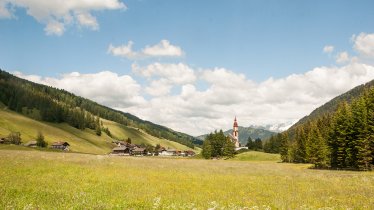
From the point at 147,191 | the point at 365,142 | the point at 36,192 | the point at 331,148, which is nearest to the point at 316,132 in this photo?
the point at 331,148

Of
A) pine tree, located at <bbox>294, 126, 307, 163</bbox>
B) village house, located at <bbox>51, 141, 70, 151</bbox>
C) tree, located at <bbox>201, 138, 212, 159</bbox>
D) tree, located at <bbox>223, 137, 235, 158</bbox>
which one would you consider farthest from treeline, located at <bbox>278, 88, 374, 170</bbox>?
village house, located at <bbox>51, 141, 70, 151</bbox>

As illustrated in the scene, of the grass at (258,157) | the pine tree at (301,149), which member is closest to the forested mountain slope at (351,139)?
the pine tree at (301,149)

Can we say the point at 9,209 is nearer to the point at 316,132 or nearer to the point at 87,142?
the point at 316,132

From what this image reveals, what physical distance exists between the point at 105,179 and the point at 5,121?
538 ft

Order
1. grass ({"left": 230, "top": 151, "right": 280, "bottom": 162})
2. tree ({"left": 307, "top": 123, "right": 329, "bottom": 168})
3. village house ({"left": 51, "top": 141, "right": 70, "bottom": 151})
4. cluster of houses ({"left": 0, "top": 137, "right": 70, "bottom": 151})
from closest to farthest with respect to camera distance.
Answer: tree ({"left": 307, "top": 123, "right": 329, "bottom": 168})
grass ({"left": 230, "top": 151, "right": 280, "bottom": 162})
cluster of houses ({"left": 0, "top": 137, "right": 70, "bottom": 151})
village house ({"left": 51, "top": 141, "right": 70, "bottom": 151})

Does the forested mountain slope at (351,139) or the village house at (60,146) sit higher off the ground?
the forested mountain slope at (351,139)

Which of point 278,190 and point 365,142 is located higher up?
point 365,142

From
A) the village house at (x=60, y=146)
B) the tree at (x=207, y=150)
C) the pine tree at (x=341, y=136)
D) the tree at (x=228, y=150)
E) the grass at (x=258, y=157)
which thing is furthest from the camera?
the village house at (x=60, y=146)

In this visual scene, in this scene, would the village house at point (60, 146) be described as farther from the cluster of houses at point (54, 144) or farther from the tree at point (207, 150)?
the tree at point (207, 150)

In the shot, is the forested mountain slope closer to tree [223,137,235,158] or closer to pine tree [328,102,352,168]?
pine tree [328,102,352,168]

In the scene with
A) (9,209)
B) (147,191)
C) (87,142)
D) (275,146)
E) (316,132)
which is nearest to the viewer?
(9,209)

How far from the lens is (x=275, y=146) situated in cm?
16338

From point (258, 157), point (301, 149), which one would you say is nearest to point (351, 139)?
point (301, 149)

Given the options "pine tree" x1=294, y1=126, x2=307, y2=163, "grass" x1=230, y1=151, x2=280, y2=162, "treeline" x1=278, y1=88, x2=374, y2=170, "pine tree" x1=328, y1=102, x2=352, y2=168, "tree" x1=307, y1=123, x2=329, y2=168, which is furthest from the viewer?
"grass" x1=230, y1=151, x2=280, y2=162
